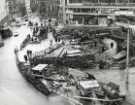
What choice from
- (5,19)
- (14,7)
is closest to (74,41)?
(5,19)

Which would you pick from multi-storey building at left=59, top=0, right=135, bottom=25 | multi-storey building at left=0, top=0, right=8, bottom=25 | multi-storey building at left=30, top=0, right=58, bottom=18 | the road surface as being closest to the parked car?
multi-storey building at left=0, top=0, right=8, bottom=25

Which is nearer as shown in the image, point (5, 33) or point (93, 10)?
point (5, 33)

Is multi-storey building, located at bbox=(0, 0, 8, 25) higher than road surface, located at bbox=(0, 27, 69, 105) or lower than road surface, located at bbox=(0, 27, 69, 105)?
higher

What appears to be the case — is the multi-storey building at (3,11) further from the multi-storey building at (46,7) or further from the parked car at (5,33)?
the multi-storey building at (46,7)

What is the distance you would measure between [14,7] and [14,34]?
978cm

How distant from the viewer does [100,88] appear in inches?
492

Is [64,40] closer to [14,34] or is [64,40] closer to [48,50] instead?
[48,50]

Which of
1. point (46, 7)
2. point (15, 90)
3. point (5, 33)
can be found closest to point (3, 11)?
point (46, 7)

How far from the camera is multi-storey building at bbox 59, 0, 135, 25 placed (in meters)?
25.5

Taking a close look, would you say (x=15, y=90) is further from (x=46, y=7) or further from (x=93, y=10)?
(x=46, y=7)

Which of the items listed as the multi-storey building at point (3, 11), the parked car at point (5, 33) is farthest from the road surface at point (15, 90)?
the multi-storey building at point (3, 11)

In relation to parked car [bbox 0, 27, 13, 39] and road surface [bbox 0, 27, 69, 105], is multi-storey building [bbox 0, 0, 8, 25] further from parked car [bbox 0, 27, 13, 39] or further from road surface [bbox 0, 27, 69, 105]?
road surface [bbox 0, 27, 69, 105]

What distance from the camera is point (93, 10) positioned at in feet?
86.4

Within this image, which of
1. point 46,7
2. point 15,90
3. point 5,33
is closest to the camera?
point 15,90
